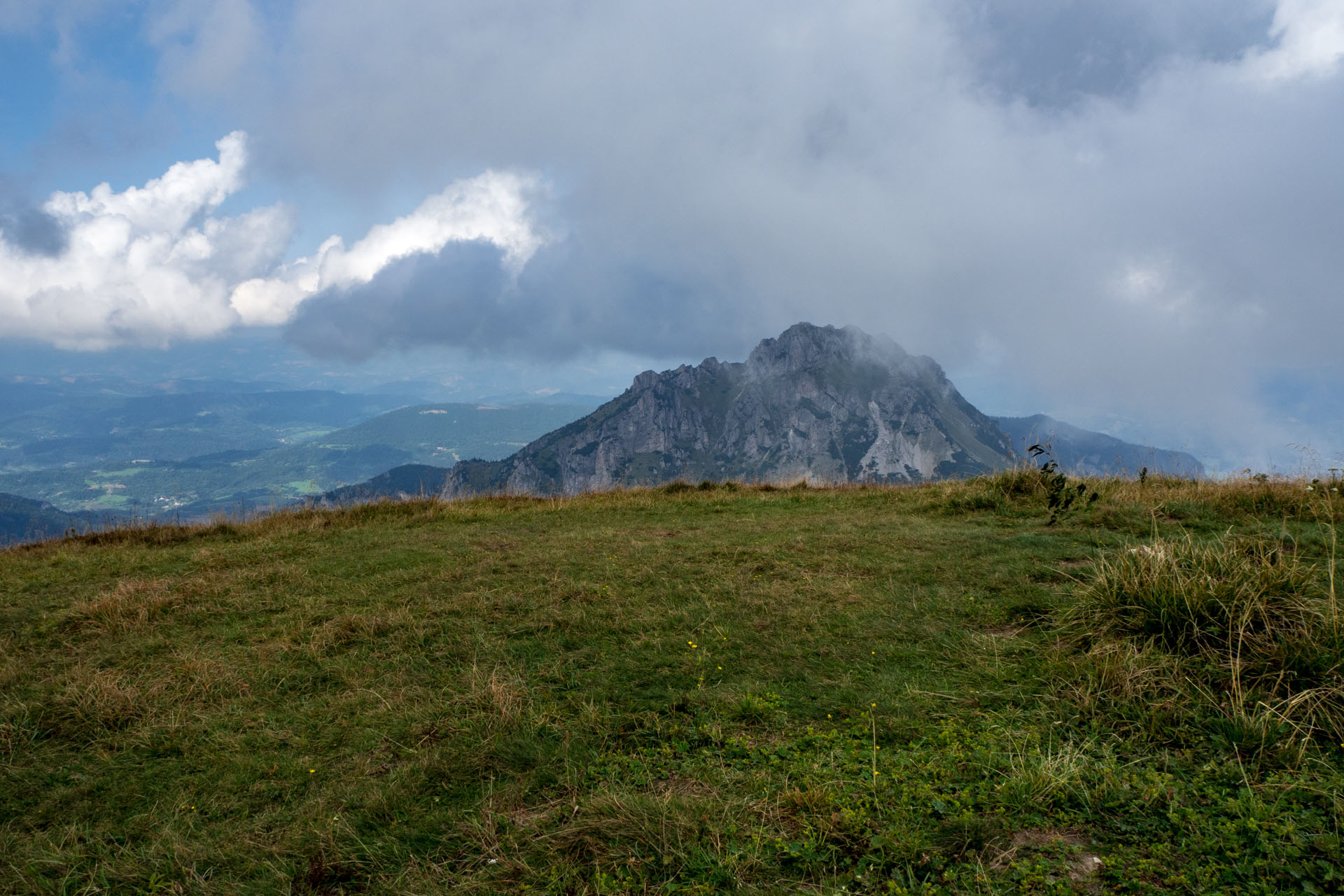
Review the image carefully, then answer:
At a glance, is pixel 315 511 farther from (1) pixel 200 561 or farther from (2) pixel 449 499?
(1) pixel 200 561

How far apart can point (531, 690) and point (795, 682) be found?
2.47 m

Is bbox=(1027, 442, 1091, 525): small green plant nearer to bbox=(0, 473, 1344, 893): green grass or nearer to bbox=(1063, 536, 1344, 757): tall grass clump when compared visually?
bbox=(0, 473, 1344, 893): green grass

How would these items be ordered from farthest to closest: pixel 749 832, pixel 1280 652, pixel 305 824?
pixel 1280 652 → pixel 305 824 → pixel 749 832

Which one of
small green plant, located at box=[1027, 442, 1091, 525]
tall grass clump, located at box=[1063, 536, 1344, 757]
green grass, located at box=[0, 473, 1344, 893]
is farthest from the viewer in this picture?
small green plant, located at box=[1027, 442, 1091, 525]

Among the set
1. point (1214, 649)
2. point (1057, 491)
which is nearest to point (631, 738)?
point (1214, 649)

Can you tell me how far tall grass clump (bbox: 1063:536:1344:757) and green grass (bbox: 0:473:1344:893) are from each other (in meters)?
0.12

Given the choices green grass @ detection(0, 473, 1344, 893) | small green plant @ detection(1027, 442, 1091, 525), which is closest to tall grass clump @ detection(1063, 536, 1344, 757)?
green grass @ detection(0, 473, 1344, 893)

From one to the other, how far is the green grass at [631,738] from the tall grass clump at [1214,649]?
0.12m

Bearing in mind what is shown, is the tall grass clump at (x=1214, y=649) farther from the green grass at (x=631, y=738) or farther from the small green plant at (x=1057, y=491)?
the small green plant at (x=1057, y=491)

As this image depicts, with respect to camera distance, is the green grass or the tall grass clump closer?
the green grass

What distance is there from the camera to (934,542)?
10.4m

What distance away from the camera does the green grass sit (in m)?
3.38

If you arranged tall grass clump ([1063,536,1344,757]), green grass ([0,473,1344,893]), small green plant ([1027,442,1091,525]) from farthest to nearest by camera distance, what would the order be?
small green plant ([1027,442,1091,525])
tall grass clump ([1063,536,1344,757])
green grass ([0,473,1344,893])

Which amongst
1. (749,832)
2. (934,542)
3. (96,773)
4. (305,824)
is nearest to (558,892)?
(749,832)
